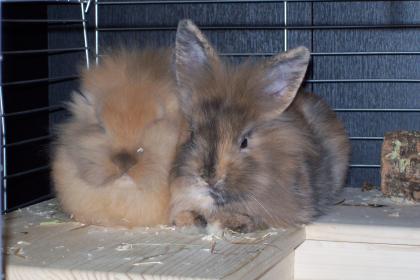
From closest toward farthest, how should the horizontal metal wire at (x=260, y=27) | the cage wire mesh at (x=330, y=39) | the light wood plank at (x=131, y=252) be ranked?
the light wood plank at (x=131, y=252), the horizontal metal wire at (x=260, y=27), the cage wire mesh at (x=330, y=39)

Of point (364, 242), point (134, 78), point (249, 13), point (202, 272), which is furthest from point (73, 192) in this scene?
point (249, 13)

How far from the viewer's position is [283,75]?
6.57 ft

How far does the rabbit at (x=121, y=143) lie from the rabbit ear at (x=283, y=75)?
252 mm

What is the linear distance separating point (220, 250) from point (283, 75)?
509 millimetres

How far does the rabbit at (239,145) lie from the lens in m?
1.85

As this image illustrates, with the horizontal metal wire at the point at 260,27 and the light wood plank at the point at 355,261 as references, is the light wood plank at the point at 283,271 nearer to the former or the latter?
the light wood plank at the point at 355,261

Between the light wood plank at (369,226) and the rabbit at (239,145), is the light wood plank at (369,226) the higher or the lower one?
the lower one

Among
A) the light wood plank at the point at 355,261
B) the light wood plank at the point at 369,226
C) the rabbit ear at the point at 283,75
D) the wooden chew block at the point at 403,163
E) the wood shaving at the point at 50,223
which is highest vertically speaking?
the rabbit ear at the point at 283,75

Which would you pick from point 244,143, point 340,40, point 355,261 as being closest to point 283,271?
point 355,261

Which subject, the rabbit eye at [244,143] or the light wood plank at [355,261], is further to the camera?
the light wood plank at [355,261]

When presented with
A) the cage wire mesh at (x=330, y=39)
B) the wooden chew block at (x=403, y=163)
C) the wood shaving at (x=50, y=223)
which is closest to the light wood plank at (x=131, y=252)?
the wood shaving at (x=50, y=223)

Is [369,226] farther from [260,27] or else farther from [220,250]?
[260,27]

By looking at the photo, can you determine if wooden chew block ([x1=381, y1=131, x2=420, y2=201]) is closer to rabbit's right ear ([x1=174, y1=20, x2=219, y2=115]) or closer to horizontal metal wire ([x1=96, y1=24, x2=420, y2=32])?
horizontal metal wire ([x1=96, y1=24, x2=420, y2=32])

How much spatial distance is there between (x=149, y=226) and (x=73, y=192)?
230 millimetres
